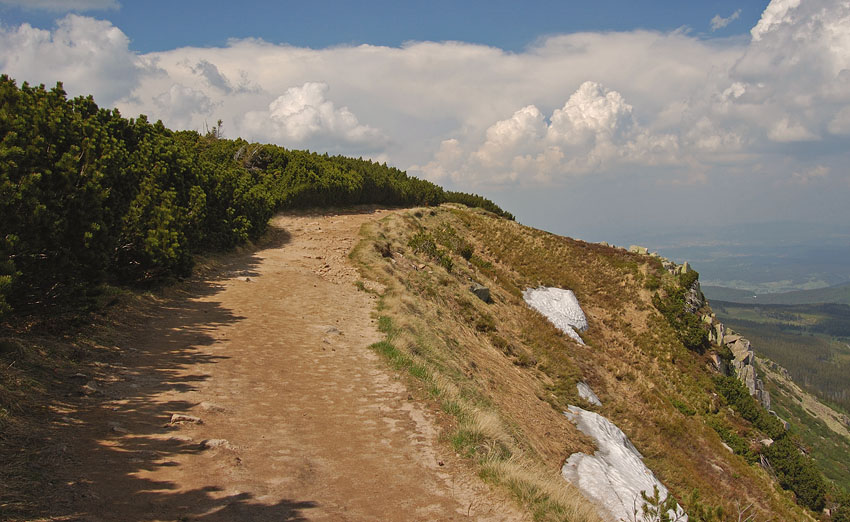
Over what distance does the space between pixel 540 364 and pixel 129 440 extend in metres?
14.9

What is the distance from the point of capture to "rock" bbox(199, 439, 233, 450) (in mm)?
6194

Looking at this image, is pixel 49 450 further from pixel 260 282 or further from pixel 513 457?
pixel 260 282

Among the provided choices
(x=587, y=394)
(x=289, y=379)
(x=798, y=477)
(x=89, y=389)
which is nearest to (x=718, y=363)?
(x=798, y=477)

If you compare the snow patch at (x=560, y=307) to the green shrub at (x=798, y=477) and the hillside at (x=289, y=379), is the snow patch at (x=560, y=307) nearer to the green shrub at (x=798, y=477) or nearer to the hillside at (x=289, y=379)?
the hillside at (x=289, y=379)

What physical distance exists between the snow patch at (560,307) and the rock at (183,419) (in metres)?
21.2

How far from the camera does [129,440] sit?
19.8ft

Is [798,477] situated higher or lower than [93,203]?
lower

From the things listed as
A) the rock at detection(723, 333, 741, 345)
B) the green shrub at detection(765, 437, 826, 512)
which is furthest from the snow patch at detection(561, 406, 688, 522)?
the rock at detection(723, 333, 741, 345)

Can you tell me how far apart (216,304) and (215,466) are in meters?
8.09

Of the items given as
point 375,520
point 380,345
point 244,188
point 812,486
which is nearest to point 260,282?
point 380,345

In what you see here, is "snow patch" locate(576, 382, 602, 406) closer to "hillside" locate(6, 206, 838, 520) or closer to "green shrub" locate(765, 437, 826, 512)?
"hillside" locate(6, 206, 838, 520)

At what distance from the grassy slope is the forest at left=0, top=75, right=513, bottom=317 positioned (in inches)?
247

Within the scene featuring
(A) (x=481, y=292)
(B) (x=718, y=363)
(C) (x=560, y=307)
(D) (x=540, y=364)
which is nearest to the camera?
(D) (x=540, y=364)

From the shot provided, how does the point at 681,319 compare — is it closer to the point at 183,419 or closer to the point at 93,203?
the point at 183,419
